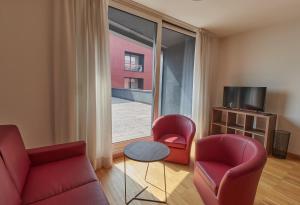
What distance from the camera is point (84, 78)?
2215 mm

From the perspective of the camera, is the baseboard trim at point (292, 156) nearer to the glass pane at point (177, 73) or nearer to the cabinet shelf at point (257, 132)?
the cabinet shelf at point (257, 132)

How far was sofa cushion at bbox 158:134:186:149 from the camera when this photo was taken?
2.60 metres

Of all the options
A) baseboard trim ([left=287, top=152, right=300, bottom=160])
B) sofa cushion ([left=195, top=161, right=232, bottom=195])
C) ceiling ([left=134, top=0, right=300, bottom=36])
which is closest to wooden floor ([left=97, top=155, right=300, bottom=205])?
baseboard trim ([left=287, top=152, right=300, bottom=160])

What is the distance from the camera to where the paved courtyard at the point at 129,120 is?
3.20 metres

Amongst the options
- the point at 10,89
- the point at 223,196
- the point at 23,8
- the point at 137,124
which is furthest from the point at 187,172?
the point at 23,8

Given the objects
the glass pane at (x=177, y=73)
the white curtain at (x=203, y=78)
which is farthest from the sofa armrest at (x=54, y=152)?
the white curtain at (x=203, y=78)

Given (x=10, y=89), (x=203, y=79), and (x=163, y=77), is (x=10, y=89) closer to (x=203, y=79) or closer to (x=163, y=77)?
(x=163, y=77)

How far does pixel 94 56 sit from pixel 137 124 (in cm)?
186

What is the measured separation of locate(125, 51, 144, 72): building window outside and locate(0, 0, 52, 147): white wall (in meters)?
1.57

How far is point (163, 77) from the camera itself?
147 inches

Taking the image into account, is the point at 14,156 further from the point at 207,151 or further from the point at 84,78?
the point at 207,151

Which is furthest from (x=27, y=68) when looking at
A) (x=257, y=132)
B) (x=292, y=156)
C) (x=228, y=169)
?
(x=292, y=156)

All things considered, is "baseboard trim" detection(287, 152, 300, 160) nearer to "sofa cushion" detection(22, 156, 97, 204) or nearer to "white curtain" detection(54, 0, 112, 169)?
"white curtain" detection(54, 0, 112, 169)

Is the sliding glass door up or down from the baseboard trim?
up
